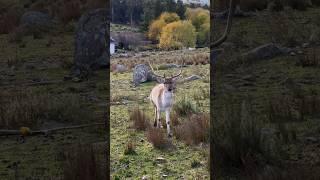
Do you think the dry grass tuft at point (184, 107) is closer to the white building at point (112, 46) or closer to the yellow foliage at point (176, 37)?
the yellow foliage at point (176, 37)

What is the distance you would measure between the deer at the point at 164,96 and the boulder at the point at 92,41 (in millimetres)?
607

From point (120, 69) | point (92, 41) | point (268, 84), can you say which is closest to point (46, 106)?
point (92, 41)

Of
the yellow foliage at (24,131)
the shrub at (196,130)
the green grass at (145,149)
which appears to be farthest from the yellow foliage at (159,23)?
the yellow foliage at (24,131)

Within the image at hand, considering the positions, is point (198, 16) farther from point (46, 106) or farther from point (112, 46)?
point (46, 106)

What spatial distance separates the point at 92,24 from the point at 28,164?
1421 mm

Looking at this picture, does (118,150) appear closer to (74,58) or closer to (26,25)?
(74,58)

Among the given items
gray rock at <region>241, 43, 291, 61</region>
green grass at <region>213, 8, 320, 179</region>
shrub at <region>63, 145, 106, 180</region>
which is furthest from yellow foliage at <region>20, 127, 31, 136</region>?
gray rock at <region>241, 43, 291, 61</region>

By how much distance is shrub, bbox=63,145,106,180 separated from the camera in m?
4.93

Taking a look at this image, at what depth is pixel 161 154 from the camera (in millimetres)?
4980

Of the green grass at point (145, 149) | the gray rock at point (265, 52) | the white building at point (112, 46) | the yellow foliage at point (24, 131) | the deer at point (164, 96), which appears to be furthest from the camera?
the gray rock at point (265, 52)

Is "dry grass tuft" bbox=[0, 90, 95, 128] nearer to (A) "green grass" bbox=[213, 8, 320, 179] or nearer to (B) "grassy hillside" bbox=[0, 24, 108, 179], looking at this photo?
(B) "grassy hillside" bbox=[0, 24, 108, 179]

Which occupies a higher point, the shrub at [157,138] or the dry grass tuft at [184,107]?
the dry grass tuft at [184,107]

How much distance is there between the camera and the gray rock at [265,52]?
18.6ft

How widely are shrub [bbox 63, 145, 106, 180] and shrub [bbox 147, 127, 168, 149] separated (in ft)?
1.59
